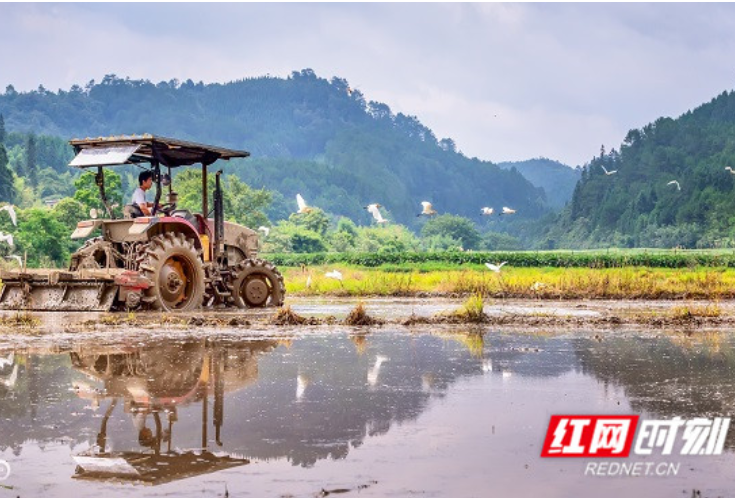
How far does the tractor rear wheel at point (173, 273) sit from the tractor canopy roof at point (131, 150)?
4.95ft

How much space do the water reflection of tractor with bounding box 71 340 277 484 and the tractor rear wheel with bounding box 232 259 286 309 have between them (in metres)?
7.48

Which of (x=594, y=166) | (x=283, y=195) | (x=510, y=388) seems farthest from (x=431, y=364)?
(x=283, y=195)

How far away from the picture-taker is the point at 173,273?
1928 centimetres

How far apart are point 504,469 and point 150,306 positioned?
12909 mm

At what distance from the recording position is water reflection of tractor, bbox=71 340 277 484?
6621 millimetres

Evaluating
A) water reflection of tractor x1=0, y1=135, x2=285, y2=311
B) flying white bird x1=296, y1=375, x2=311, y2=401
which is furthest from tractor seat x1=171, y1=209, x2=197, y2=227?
flying white bird x1=296, y1=375, x2=311, y2=401

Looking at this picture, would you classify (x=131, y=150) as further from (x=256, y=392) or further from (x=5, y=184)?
(x=5, y=184)

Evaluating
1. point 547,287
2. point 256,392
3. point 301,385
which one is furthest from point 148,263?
point 547,287

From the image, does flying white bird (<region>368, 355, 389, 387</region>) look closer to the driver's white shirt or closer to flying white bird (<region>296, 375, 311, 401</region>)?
flying white bird (<region>296, 375, 311, 401</region>)

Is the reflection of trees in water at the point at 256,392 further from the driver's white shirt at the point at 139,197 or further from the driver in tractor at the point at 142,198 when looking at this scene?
the driver's white shirt at the point at 139,197

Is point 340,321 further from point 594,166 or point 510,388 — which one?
point 594,166

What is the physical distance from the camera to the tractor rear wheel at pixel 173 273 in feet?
60.8

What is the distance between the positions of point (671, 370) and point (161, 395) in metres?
5.28

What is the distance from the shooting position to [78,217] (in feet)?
195
